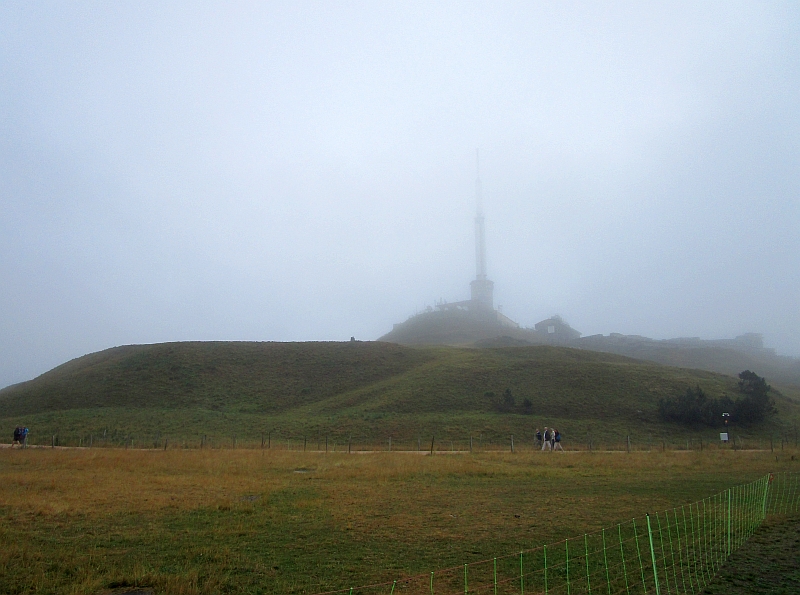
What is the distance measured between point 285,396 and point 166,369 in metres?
20.0

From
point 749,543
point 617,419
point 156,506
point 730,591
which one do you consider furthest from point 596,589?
point 617,419

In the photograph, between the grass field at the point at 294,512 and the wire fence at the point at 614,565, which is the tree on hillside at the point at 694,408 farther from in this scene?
the wire fence at the point at 614,565

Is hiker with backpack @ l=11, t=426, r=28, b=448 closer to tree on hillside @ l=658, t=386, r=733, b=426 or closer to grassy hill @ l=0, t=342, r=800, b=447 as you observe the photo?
grassy hill @ l=0, t=342, r=800, b=447

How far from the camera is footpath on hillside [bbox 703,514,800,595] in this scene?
915 cm

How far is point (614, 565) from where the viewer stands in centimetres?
1062

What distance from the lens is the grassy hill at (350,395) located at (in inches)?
1905

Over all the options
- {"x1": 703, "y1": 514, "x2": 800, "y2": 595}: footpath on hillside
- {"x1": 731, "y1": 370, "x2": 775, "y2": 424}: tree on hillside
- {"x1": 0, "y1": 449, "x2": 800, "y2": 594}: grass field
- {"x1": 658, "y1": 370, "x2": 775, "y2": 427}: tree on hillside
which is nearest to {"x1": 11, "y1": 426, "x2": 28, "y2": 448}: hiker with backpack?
{"x1": 0, "y1": 449, "x2": 800, "y2": 594}: grass field

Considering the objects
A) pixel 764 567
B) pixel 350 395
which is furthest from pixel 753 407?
pixel 764 567

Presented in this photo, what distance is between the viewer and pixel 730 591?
905cm

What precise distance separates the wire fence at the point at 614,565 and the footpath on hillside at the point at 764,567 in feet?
0.64

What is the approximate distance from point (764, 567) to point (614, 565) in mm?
2685

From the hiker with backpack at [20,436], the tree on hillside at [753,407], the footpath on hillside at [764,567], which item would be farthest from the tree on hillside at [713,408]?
the hiker with backpack at [20,436]

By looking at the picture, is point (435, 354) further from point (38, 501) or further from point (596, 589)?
point (596, 589)

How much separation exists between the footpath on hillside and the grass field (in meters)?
3.32
